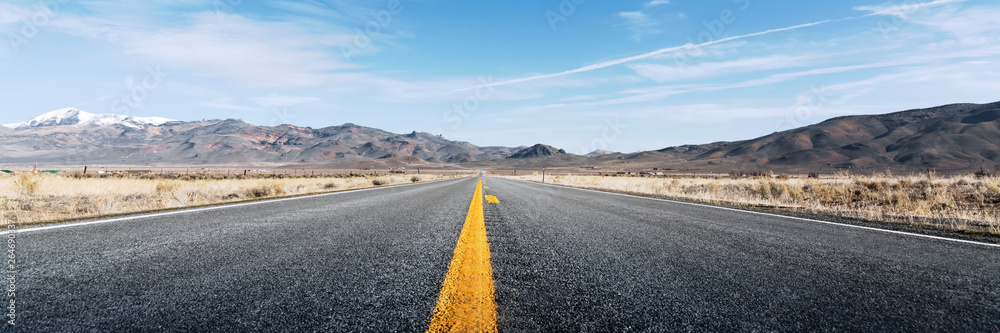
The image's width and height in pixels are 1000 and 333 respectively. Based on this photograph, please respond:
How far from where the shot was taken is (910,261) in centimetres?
294

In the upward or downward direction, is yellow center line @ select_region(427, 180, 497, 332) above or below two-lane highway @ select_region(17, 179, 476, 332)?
above

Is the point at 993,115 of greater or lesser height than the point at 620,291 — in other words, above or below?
above

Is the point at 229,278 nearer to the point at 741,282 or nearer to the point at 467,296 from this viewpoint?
the point at 467,296

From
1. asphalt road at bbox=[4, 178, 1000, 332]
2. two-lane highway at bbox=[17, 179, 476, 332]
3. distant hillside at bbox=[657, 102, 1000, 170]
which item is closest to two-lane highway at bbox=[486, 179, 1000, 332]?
asphalt road at bbox=[4, 178, 1000, 332]

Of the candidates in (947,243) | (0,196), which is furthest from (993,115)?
(0,196)

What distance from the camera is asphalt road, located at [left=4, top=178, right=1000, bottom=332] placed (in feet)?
5.54

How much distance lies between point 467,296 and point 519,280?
0.49 metres

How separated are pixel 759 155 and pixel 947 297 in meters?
159

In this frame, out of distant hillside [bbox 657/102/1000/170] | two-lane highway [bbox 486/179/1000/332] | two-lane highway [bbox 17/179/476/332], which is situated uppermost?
distant hillside [bbox 657/102/1000/170]

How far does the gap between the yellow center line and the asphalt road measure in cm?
6

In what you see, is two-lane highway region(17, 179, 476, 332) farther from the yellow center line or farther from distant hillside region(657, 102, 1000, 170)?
distant hillside region(657, 102, 1000, 170)

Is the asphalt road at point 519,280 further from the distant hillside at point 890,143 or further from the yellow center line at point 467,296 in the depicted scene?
the distant hillside at point 890,143

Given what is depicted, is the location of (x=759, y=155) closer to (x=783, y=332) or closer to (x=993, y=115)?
(x=993, y=115)

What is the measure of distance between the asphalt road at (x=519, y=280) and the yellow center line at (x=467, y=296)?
65 millimetres
